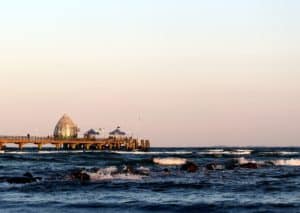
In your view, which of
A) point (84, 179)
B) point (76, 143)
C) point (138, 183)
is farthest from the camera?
point (76, 143)

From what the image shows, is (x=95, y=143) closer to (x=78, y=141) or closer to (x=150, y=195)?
(x=78, y=141)

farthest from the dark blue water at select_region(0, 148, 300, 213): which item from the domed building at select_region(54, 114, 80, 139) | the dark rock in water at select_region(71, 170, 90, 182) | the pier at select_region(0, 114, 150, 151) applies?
the domed building at select_region(54, 114, 80, 139)

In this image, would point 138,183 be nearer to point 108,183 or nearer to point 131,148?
point 108,183

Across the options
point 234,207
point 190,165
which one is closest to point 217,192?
point 234,207

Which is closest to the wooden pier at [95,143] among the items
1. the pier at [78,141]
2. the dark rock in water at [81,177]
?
the pier at [78,141]

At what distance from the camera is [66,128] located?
16925 cm

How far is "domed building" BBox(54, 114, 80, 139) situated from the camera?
167750 millimetres

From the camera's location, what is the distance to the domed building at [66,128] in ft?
550

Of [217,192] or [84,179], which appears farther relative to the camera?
[84,179]

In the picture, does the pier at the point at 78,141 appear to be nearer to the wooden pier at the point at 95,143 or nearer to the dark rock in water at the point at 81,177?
the wooden pier at the point at 95,143

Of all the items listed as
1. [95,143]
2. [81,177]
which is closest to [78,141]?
[95,143]

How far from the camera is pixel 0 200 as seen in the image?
31.5 m

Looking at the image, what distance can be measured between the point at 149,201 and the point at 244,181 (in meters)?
14.0

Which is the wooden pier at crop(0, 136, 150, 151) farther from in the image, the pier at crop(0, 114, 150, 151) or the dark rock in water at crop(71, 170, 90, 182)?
the dark rock in water at crop(71, 170, 90, 182)
